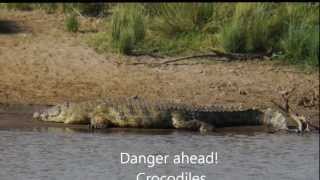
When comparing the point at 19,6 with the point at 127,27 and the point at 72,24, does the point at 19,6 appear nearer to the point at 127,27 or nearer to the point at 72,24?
the point at 72,24

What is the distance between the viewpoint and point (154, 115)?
11.1 m

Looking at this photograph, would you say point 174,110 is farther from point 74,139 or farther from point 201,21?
point 201,21

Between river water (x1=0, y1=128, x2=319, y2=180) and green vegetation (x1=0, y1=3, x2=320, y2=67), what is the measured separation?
253cm

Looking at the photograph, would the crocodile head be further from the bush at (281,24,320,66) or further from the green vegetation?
the bush at (281,24,320,66)

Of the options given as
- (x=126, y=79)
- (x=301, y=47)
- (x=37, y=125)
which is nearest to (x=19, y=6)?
(x=126, y=79)

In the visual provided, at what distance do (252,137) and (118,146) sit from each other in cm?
181

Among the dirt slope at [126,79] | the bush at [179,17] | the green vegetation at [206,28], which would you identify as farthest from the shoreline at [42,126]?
the bush at [179,17]

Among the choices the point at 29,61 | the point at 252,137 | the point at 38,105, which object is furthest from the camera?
the point at 29,61

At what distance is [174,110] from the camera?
11.2 meters

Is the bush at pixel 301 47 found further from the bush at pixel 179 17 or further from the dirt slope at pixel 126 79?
the bush at pixel 179 17

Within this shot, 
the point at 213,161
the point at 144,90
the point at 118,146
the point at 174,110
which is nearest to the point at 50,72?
the point at 144,90

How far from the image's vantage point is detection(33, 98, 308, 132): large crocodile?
11039 millimetres

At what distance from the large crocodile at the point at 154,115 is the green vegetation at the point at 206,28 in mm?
1971

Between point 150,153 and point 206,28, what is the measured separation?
5026mm
